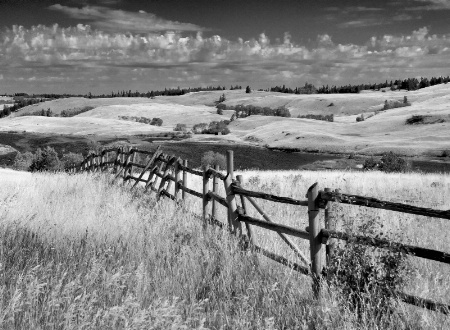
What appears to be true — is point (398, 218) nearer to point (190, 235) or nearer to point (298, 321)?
point (190, 235)

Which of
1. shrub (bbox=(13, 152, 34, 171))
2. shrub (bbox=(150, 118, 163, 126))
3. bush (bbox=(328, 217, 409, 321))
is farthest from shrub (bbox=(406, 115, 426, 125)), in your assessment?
bush (bbox=(328, 217, 409, 321))

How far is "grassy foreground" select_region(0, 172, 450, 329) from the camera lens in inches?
178

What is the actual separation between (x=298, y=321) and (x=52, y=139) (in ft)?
337

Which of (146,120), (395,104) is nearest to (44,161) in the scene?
(146,120)

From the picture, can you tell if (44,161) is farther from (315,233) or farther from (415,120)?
(415,120)

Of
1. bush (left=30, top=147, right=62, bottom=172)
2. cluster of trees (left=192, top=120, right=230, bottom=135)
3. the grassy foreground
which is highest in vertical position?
the grassy foreground

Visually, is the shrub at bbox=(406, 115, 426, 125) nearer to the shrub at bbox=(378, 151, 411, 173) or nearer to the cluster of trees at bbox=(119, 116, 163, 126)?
the shrub at bbox=(378, 151, 411, 173)

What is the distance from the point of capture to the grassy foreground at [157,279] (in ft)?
14.9

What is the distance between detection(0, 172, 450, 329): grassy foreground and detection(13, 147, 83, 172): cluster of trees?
37653 mm

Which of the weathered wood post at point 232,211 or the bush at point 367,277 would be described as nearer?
the bush at point 367,277

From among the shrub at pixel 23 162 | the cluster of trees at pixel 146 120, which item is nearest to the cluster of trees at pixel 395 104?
the cluster of trees at pixel 146 120

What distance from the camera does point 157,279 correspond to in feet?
19.5

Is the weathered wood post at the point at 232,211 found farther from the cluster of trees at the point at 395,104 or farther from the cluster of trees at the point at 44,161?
Result: the cluster of trees at the point at 395,104

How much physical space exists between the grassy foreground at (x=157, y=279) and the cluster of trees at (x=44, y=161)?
1482 inches
